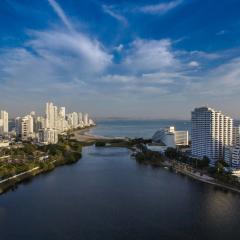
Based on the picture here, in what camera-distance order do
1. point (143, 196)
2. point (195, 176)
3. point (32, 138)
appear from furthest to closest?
1. point (32, 138)
2. point (195, 176)
3. point (143, 196)

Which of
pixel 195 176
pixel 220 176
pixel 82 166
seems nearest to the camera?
pixel 220 176

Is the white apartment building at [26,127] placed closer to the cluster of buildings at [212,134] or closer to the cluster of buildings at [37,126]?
the cluster of buildings at [37,126]

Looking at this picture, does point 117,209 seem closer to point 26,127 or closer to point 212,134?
point 212,134

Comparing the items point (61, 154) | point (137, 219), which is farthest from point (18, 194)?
point (61, 154)

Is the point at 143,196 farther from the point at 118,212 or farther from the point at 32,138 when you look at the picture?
the point at 32,138

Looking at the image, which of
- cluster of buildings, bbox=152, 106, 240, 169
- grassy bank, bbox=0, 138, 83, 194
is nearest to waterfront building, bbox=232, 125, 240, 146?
cluster of buildings, bbox=152, 106, 240, 169

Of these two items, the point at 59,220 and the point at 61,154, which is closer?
the point at 59,220

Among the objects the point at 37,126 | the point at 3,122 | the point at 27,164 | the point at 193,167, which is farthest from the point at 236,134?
the point at 3,122
